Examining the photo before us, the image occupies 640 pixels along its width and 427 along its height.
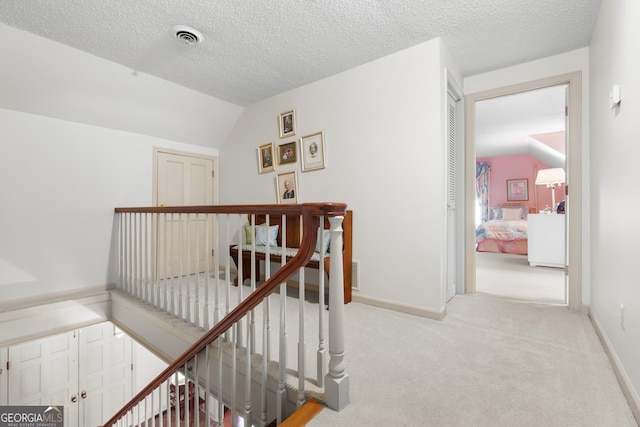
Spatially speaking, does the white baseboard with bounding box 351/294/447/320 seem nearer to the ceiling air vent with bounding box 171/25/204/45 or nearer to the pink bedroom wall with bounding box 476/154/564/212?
the ceiling air vent with bounding box 171/25/204/45

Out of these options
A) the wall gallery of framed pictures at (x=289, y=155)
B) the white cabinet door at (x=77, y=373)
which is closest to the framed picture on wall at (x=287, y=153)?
the wall gallery of framed pictures at (x=289, y=155)

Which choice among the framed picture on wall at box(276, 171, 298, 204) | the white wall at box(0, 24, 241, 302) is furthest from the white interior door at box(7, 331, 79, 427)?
the framed picture on wall at box(276, 171, 298, 204)

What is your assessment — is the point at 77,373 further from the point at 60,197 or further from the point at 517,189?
the point at 517,189

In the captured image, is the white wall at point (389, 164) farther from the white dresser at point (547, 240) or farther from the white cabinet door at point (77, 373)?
the white dresser at point (547, 240)

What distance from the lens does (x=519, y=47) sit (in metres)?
2.74

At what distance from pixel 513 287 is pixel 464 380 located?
2634 millimetres

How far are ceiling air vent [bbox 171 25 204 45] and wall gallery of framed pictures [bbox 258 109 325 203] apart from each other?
1.36 metres

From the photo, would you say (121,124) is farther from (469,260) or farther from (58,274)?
(469,260)

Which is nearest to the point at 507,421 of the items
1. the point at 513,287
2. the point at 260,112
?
the point at 513,287

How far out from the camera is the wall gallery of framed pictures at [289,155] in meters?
3.46

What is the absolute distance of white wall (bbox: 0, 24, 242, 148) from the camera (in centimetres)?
266

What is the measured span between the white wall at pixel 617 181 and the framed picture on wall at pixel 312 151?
239 cm

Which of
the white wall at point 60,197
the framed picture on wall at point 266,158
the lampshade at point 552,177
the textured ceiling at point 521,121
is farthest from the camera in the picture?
the lampshade at point 552,177

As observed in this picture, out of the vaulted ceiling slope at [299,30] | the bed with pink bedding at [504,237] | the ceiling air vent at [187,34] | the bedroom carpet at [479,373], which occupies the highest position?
the vaulted ceiling slope at [299,30]
